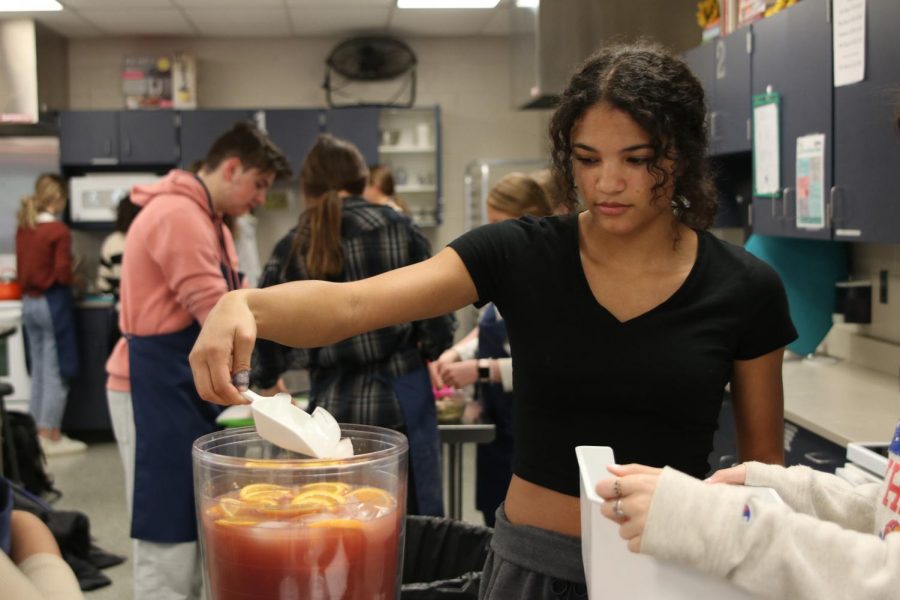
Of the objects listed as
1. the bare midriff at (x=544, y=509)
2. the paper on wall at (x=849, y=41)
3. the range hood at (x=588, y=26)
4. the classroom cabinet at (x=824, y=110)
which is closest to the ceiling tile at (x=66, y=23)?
the range hood at (x=588, y=26)

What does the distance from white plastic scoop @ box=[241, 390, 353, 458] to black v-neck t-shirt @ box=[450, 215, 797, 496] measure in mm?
441

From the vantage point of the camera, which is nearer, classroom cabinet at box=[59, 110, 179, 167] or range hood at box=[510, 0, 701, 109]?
range hood at box=[510, 0, 701, 109]

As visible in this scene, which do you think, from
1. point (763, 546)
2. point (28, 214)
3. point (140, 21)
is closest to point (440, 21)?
point (140, 21)

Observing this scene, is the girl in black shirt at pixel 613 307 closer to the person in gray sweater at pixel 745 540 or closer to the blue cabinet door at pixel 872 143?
the person in gray sweater at pixel 745 540

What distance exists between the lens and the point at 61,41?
6891 millimetres

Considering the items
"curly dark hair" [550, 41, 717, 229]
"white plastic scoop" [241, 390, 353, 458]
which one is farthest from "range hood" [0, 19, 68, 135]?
"white plastic scoop" [241, 390, 353, 458]

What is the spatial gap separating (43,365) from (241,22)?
8.51ft

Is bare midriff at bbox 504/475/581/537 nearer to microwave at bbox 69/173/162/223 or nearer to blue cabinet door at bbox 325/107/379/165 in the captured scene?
blue cabinet door at bbox 325/107/379/165

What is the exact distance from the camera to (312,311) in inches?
45.8

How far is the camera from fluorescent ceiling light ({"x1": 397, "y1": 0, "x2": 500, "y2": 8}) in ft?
19.7

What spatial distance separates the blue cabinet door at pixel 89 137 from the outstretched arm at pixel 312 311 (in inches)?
229

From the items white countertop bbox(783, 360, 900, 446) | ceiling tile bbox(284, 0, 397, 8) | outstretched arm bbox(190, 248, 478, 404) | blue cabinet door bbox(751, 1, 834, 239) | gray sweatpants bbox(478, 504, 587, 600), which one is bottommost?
white countertop bbox(783, 360, 900, 446)

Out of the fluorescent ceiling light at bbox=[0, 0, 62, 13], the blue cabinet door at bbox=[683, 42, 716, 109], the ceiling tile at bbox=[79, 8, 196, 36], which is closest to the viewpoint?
the blue cabinet door at bbox=[683, 42, 716, 109]

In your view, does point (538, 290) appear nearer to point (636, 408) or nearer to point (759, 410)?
point (636, 408)
